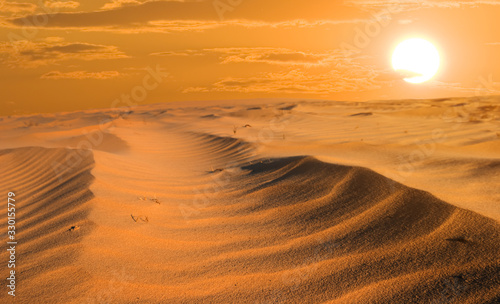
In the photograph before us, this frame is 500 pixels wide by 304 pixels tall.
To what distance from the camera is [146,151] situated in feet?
20.1

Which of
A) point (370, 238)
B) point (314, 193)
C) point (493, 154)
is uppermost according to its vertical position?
point (493, 154)

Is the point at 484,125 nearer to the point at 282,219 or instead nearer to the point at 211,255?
the point at 282,219

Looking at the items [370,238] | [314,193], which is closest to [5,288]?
[370,238]

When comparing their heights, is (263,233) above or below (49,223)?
below

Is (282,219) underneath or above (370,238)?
above

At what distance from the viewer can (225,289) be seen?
5.74 feet

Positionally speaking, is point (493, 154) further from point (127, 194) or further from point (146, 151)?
point (146, 151)

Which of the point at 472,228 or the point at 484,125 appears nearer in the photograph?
the point at 472,228

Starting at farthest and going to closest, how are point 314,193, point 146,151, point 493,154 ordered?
point 146,151, point 493,154, point 314,193

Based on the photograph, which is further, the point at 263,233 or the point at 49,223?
the point at 49,223

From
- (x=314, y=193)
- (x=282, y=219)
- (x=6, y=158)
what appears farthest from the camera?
(x=6, y=158)

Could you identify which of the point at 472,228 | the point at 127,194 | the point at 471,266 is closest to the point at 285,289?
the point at 471,266

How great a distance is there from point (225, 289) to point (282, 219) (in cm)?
90

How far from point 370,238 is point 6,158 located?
16.3 feet
